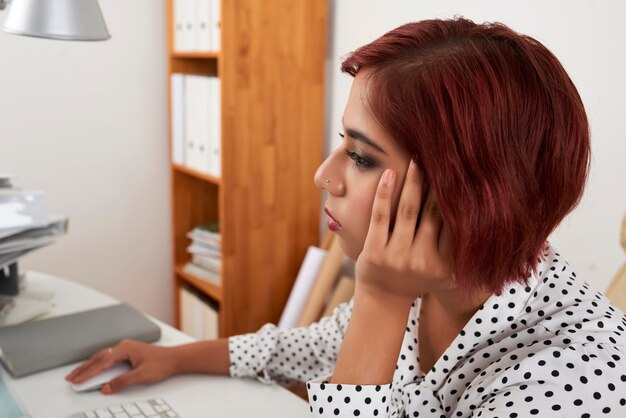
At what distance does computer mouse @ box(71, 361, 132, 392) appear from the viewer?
108 centimetres

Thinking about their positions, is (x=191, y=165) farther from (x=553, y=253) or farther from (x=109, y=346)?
(x=553, y=253)

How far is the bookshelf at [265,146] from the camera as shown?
2.01m

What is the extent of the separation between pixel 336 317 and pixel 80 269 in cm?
153

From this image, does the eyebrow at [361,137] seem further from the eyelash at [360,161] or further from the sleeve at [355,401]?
the sleeve at [355,401]

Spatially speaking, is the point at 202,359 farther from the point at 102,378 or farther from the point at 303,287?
the point at 303,287

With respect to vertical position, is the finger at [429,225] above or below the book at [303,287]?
above

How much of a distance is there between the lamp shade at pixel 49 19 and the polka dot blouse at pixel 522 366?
699 mm

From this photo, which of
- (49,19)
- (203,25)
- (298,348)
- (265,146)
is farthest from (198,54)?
(298,348)

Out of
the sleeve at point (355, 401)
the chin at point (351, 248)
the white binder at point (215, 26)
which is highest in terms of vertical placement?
the white binder at point (215, 26)

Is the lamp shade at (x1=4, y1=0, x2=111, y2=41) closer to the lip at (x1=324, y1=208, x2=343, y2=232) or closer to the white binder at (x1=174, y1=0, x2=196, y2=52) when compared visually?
the lip at (x1=324, y1=208, x2=343, y2=232)

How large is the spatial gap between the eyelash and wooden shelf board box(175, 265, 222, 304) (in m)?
1.46

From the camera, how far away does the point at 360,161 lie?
0.84 meters

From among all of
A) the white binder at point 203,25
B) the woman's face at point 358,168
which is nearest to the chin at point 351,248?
the woman's face at point 358,168

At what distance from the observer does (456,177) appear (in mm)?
754
